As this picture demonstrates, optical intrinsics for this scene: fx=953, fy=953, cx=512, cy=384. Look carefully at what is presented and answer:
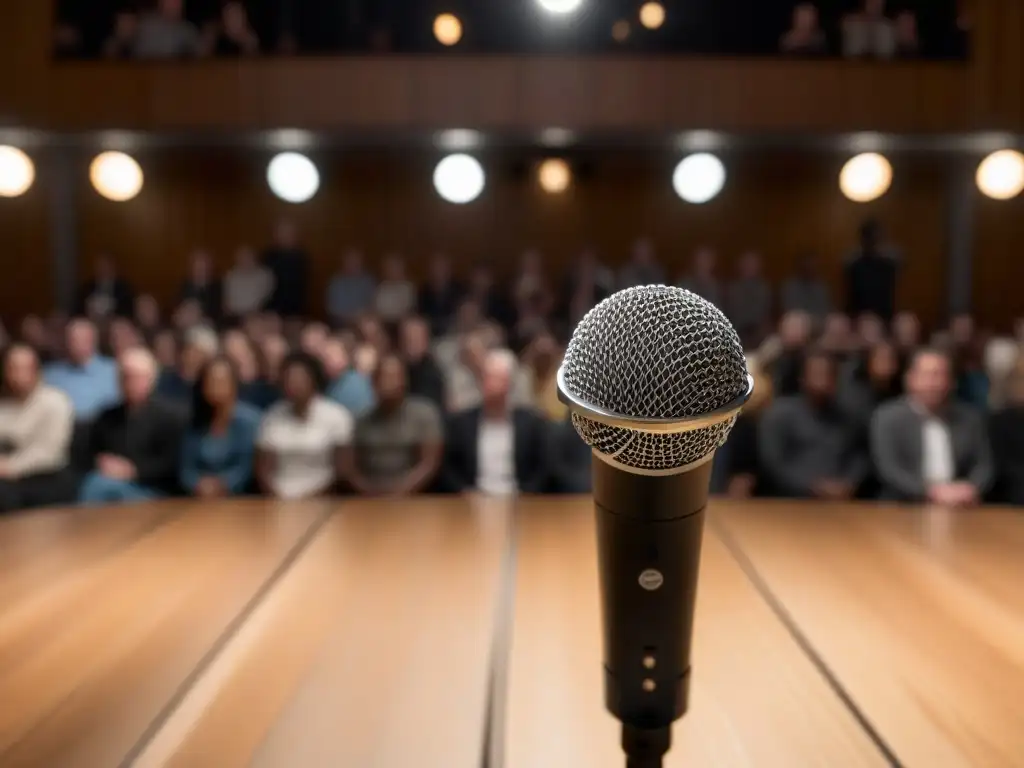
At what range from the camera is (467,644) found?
Result: 5.08ft

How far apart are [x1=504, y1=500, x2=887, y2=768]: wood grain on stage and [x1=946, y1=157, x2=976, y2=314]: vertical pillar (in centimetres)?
861

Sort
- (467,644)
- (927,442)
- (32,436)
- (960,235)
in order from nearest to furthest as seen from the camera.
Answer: (467,644) → (927,442) → (32,436) → (960,235)

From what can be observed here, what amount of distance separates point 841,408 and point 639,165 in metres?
5.91

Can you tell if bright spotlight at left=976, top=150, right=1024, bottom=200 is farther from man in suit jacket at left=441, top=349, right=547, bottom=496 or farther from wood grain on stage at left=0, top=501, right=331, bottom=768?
wood grain on stage at left=0, top=501, right=331, bottom=768

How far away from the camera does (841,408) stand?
173 inches

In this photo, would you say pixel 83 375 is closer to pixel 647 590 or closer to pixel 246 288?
pixel 246 288

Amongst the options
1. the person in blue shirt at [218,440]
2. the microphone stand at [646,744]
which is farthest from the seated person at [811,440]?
the microphone stand at [646,744]

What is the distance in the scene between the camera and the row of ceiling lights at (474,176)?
7.78m

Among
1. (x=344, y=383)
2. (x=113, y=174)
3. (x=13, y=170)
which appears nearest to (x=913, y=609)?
(x=344, y=383)

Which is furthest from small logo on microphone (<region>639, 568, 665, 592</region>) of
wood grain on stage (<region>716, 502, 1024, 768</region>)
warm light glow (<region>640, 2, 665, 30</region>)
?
warm light glow (<region>640, 2, 665, 30</region>)

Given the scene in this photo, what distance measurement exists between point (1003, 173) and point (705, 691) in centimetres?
767

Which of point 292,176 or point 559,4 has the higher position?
point 559,4

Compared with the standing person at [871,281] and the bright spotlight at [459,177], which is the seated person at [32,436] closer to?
the bright spotlight at [459,177]

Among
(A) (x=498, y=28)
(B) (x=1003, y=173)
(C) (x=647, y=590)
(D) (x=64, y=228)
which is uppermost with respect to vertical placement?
(A) (x=498, y=28)
